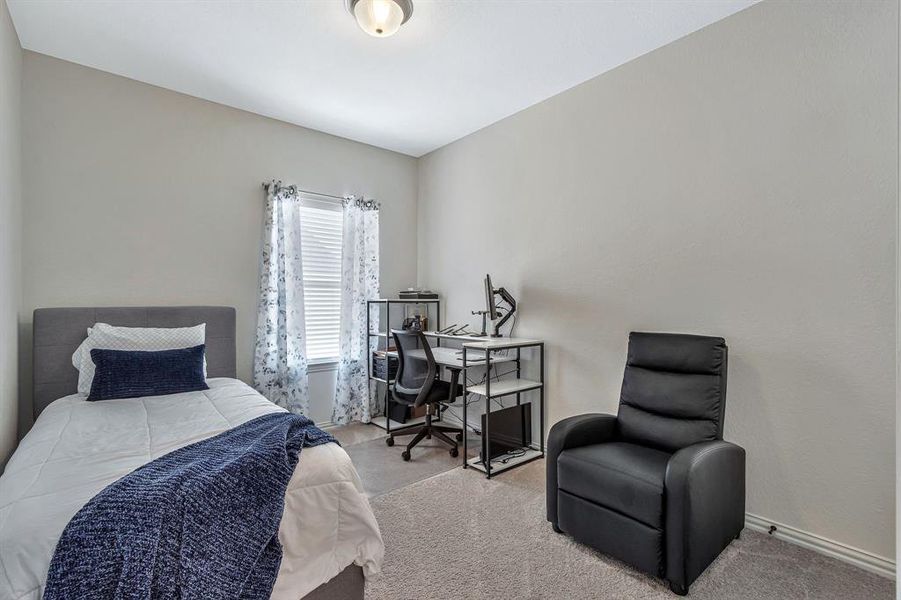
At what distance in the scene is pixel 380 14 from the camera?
2256 millimetres

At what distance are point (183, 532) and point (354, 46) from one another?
9.01 feet

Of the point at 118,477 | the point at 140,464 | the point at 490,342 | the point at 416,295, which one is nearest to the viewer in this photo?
the point at 118,477

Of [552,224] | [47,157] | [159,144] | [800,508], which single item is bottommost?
[800,508]

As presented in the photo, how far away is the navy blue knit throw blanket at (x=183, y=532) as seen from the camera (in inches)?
42.6

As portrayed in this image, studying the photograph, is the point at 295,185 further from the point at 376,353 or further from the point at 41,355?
the point at 41,355

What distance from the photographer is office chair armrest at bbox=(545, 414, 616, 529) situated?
2.33 m

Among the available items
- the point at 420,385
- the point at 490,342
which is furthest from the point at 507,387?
the point at 420,385

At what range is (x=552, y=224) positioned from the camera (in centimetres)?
344

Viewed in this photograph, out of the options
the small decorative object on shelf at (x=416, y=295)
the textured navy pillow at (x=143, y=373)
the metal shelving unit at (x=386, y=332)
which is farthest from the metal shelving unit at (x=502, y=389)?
the textured navy pillow at (x=143, y=373)

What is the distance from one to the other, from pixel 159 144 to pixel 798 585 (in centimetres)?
470

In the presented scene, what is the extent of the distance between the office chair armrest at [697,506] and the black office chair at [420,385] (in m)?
1.86

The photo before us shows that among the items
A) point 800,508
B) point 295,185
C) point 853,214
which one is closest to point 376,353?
point 295,185

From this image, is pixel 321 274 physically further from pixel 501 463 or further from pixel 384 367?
pixel 501 463

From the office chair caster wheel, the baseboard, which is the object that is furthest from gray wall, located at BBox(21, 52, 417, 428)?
the baseboard
